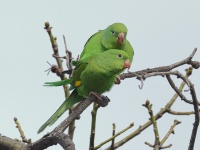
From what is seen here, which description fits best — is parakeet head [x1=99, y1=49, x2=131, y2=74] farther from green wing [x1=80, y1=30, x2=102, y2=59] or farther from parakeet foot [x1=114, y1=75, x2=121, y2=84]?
green wing [x1=80, y1=30, x2=102, y2=59]

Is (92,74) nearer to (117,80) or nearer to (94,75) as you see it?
(94,75)

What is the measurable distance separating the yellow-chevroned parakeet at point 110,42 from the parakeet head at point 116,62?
2.12 feet

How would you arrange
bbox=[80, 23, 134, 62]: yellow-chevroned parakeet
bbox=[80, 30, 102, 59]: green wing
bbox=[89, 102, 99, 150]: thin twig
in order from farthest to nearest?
bbox=[80, 23, 134, 62]: yellow-chevroned parakeet < bbox=[80, 30, 102, 59]: green wing < bbox=[89, 102, 99, 150]: thin twig

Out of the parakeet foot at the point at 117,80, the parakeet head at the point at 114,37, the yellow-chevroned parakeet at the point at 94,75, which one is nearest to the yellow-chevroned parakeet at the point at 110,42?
the parakeet head at the point at 114,37

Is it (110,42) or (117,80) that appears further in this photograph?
(110,42)

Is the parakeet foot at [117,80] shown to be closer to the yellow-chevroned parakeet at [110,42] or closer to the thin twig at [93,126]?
the thin twig at [93,126]

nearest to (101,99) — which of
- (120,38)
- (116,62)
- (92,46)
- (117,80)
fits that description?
(117,80)

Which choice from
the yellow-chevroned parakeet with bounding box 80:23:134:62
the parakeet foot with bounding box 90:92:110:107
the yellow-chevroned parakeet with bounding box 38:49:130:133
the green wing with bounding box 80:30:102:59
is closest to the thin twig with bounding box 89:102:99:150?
the parakeet foot with bounding box 90:92:110:107

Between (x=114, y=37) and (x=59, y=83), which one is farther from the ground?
(x=114, y=37)

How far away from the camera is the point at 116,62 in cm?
423

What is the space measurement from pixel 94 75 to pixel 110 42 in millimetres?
755

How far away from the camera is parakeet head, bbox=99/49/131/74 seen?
166 inches

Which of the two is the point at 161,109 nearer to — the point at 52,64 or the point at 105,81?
the point at 105,81

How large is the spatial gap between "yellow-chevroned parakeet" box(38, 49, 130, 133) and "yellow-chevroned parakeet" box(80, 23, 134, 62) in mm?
469
